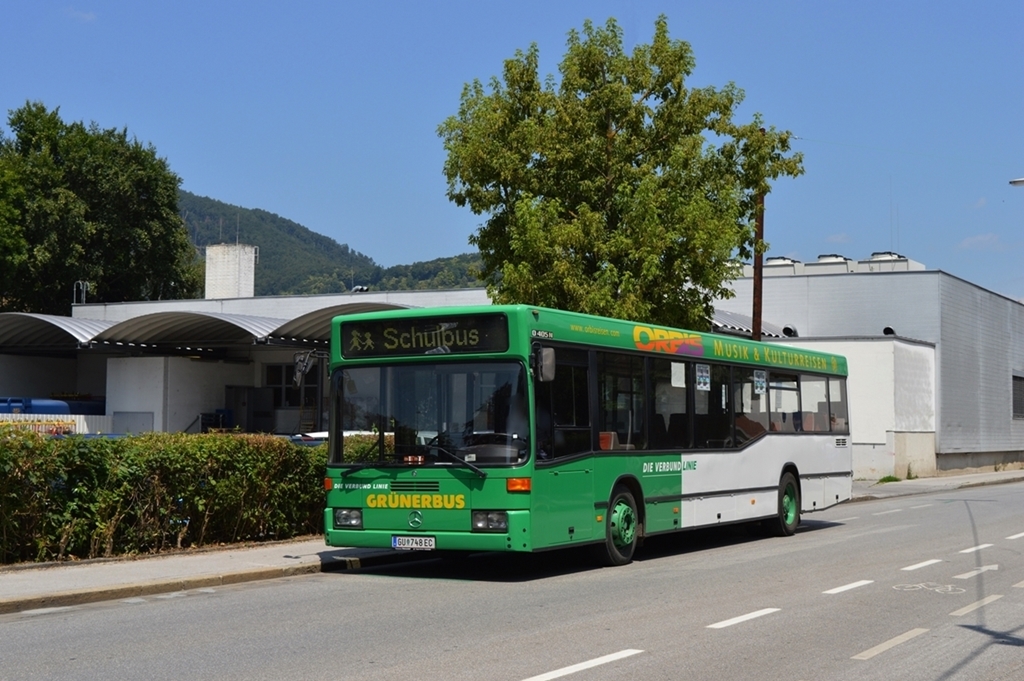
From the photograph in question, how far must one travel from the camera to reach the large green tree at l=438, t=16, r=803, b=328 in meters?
22.4

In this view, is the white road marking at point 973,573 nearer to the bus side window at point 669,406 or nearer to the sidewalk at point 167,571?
the bus side window at point 669,406

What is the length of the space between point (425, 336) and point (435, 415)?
0.91 m

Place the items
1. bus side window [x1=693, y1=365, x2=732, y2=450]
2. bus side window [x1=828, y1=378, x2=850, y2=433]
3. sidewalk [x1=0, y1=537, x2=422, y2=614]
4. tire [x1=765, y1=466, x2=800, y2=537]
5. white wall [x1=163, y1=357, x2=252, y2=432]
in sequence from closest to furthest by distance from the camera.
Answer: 1. sidewalk [x1=0, y1=537, x2=422, y2=614]
2. bus side window [x1=693, y1=365, x2=732, y2=450]
3. tire [x1=765, y1=466, x2=800, y2=537]
4. bus side window [x1=828, y1=378, x2=850, y2=433]
5. white wall [x1=163, y1=357, x2=252, y2=432]

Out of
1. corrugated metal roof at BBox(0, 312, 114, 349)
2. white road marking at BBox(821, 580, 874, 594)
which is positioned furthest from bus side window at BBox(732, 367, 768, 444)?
corrugated metal roof at BBox(0, 312, 114, 349)

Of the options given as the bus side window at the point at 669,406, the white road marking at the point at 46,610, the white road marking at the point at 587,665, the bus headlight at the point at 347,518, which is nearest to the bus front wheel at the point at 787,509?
the bus side window at the point at 669,406

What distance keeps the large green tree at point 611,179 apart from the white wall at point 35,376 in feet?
106

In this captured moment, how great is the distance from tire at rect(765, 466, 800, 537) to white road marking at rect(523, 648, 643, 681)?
11.0 m

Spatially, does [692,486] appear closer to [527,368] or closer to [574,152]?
[527,368]

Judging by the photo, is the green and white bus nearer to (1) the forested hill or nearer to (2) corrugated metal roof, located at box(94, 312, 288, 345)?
(2) corrugated metal roof, located at box(94, 312, 288, 345)

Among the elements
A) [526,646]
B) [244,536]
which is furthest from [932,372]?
[526,646]

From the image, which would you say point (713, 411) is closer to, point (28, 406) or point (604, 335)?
point (604, 335)

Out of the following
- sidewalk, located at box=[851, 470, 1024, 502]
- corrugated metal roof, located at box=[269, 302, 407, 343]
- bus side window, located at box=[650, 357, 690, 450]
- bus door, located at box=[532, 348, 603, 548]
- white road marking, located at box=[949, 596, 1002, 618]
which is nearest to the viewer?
white road marking, located at box=[949, 596, 1002, 618]

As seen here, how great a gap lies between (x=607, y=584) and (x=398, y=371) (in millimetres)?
3267

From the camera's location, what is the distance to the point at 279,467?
1666 centimetres
